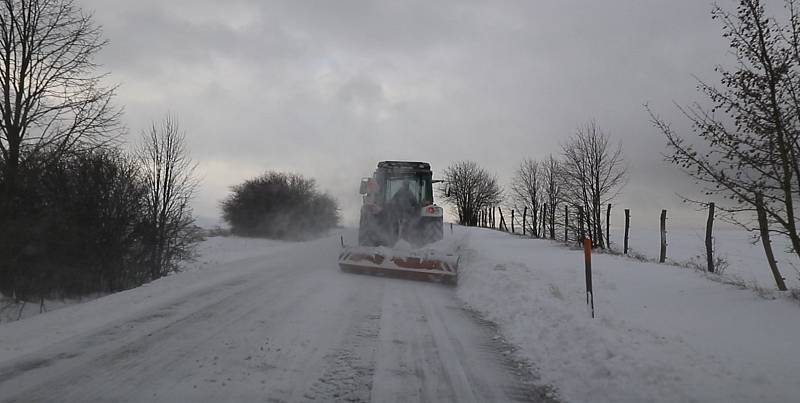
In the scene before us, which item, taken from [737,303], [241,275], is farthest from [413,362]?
[241,275]

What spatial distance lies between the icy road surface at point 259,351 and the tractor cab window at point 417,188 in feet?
22.1

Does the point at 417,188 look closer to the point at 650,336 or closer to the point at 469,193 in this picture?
the point at 650,336

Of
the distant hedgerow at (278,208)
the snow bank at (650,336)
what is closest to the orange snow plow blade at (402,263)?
the snow bank at (650,336)

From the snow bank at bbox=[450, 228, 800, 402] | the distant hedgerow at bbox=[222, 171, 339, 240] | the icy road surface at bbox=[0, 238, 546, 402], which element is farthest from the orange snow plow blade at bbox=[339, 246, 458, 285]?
the distant hedgerow at bbox=[222, 171, 339, 240]

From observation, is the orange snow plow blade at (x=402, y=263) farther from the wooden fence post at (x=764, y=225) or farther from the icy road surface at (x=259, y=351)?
the wooden fence post at (x=764, y=225)

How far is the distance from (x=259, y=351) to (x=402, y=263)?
6632 mm

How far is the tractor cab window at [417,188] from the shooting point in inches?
603

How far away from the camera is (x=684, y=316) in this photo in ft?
21.1

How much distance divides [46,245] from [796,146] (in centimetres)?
1508

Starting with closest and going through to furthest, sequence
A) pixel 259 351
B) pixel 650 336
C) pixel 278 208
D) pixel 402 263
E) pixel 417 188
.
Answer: pixel 259 351 → pixel 650 336 → pixel 402 263 → pixel 417 188 → pixel 278 208

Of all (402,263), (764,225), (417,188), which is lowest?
(402,263)

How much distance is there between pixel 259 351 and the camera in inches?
199

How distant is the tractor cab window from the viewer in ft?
50.2

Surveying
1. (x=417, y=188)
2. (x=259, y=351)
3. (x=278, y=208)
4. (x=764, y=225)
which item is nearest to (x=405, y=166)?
(x=417, y=188)
